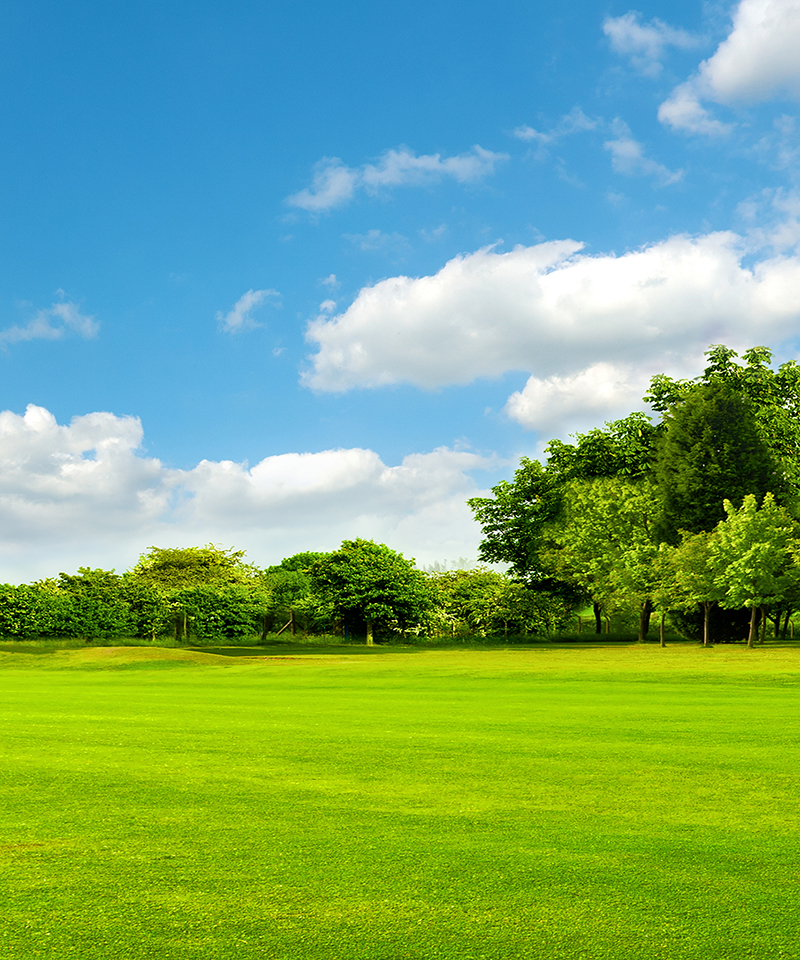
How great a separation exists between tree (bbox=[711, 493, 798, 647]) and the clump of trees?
0.07 meters

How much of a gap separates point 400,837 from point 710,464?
2031 inches

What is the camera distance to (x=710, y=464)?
53.3 meters

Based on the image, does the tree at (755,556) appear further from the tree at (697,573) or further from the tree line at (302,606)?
the tree line at (302,606)

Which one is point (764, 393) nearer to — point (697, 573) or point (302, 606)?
point (697, 573)

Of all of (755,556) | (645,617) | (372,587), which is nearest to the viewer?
(755,556)

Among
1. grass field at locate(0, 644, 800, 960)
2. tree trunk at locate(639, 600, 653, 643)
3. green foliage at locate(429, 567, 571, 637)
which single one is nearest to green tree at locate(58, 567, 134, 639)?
green foliage at locate(429, 567, 571, 637)

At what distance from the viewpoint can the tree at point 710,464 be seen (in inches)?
2093

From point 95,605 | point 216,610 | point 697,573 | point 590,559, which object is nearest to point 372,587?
point 216,610

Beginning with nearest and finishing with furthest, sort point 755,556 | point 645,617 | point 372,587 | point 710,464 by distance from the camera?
point 755,556, point 710,464, point 372,587, point 645,617

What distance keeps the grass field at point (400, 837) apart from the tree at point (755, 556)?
30.2m

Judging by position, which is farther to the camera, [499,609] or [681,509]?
[499,609]

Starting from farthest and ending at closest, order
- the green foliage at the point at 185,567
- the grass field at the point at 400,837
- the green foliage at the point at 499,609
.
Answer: the green foliage at the point at 185,567, the green foliage at the point at 499,609, the grass field at the point at 400,837

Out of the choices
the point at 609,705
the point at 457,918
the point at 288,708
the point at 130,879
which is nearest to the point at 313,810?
the point at 130,879

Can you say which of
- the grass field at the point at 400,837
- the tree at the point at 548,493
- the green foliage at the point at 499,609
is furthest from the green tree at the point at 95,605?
the grass field at the point at 400,837
